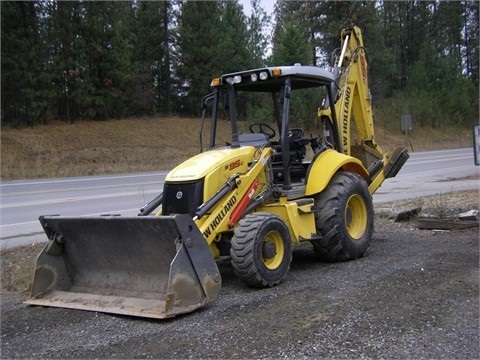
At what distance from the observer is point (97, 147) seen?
1259 inches

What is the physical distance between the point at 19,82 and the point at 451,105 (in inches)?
1761

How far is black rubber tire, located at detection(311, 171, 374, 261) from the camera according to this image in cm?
726

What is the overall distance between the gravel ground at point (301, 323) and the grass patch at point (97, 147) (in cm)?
2148

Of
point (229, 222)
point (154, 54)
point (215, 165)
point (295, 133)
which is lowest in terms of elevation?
point (229, 222)

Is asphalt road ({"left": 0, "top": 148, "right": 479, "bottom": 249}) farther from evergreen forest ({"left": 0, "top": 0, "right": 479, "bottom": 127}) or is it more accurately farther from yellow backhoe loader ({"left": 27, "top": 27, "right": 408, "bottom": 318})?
evergreen forest ({"left": 0, "top": 0, "right": 479, "bottom": 127})

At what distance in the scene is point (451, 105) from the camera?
5941 cm

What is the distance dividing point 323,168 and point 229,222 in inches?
72.4

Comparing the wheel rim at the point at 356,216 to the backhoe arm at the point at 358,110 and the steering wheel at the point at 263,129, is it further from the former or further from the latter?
the steering wheel at the point at 263,129

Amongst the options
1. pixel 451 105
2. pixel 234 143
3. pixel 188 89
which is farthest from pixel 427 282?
pixel 451 105

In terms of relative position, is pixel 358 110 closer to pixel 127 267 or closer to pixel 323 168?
pixel 323 168

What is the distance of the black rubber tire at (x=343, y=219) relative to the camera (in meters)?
7.26

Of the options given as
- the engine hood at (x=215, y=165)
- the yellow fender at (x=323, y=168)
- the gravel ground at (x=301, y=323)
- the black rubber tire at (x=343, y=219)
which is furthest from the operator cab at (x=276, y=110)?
the gravel ground at (x=301, y=323)

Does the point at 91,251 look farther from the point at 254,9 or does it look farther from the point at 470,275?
the point at 254,9

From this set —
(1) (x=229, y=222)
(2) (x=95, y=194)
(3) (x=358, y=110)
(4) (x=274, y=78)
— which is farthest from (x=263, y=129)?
(2) (x=95, y=194)
